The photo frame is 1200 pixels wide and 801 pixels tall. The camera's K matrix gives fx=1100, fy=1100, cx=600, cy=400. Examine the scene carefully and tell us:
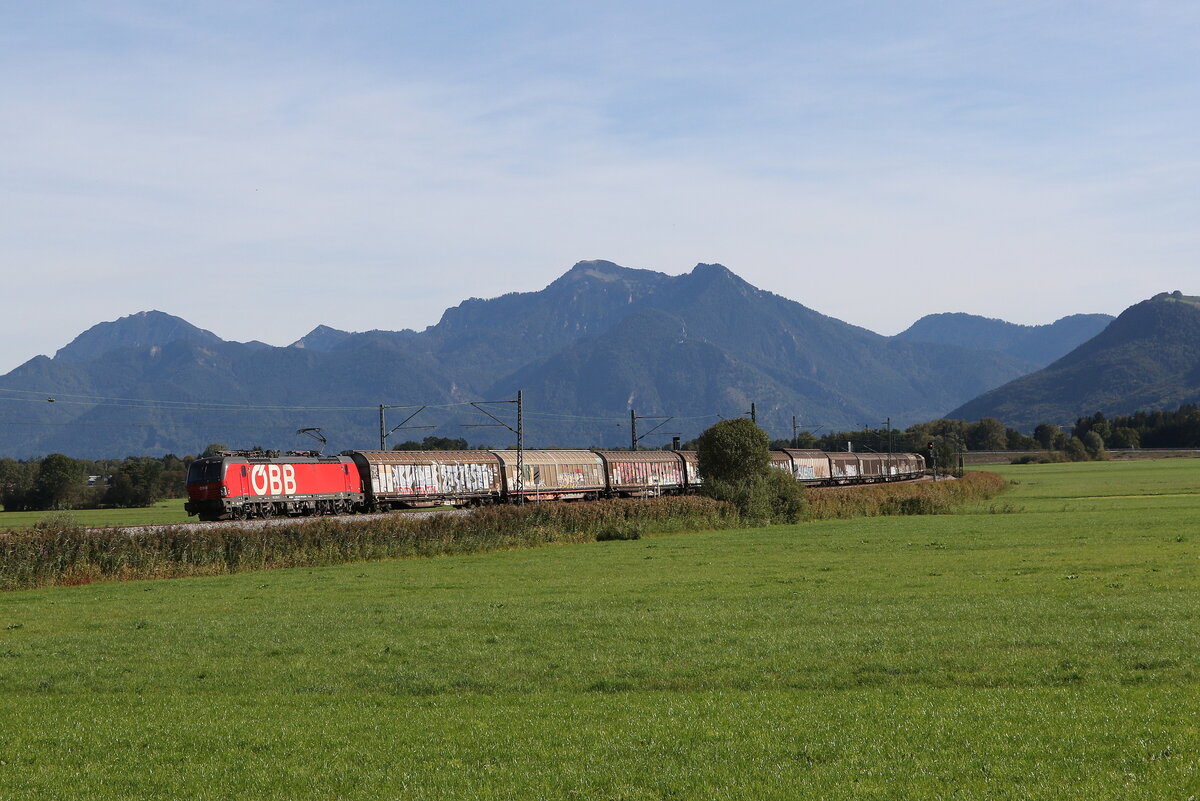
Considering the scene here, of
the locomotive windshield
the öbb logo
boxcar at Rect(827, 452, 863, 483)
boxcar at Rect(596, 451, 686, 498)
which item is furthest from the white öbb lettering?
boxcar at Rect(827, 452, 863, 483)

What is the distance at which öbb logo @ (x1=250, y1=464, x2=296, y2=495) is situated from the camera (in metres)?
57.8

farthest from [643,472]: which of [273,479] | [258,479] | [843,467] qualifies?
[843,467]

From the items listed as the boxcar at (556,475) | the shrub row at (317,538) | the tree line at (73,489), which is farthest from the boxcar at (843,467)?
the tree line at (73,489)

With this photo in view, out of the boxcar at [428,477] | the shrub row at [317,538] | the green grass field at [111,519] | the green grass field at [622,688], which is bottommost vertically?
→ the green grass field at [622,688]

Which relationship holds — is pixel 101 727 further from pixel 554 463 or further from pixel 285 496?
pixel 554 463

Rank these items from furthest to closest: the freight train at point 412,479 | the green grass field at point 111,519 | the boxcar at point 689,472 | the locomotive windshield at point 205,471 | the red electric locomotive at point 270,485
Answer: the boxcar at point 689,472, the green grass field at point 111,519, the freight train at point 412,479, the red electric locomotive at point 270,485, the locomotive windshield at point 205,471

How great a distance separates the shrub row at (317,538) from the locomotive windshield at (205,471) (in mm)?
8330

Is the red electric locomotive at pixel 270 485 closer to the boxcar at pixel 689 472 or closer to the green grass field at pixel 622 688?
the green grass field at pixel 622 688

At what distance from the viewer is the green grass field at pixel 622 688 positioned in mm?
11641

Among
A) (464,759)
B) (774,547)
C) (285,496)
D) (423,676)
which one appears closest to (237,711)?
(423,676)

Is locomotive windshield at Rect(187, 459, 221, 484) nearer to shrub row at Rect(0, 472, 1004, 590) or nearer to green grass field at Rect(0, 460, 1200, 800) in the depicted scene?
shrub row at Rect(0, 472, 1004, 590)

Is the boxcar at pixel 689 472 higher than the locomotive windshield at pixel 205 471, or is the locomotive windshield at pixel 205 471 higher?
the locomotive windshield at pixel 205 471

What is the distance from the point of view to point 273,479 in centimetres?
5906

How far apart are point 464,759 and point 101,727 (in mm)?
5364
